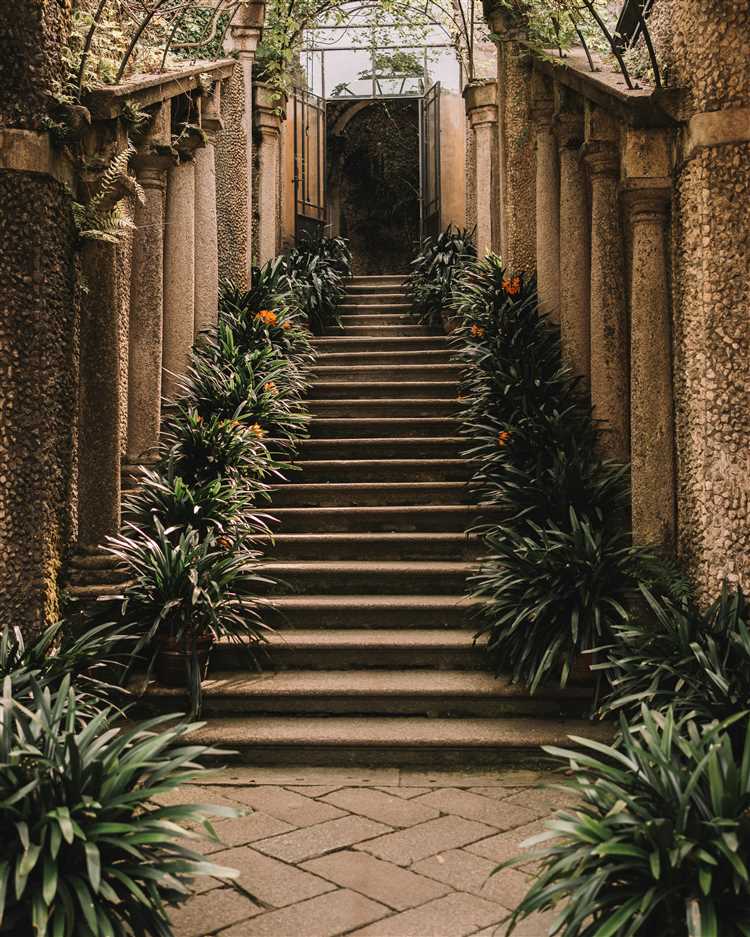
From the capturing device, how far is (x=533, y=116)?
7.48 metres

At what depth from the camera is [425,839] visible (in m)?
3.43

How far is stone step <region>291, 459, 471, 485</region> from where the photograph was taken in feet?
22.2

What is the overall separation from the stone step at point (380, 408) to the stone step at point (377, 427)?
0.26 m

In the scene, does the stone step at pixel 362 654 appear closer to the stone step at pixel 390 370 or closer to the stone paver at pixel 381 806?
the stone paver at pixel 381 806

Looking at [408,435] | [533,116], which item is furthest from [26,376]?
[533,116]

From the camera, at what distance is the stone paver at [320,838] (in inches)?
130

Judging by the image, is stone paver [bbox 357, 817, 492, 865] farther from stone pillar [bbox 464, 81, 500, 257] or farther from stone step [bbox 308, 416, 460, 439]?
stone pillar [bbox 464, 81, 500, 257]

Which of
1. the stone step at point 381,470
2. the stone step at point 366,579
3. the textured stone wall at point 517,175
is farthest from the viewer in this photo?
the textured stone wall at point 517,175

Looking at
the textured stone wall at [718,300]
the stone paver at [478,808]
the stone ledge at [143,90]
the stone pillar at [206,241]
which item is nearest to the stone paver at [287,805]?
the stone paver at [478,808]

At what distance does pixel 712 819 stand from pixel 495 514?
3898mm

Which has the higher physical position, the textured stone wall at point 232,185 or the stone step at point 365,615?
the textured stone wall at point 232,185

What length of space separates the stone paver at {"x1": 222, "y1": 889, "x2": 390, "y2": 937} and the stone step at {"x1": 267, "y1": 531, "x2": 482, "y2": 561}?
312cm

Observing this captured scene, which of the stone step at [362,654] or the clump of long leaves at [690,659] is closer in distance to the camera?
the clump of long leaves at [690,659]

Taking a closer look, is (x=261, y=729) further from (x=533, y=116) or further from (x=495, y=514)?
(x=533, y=116)
